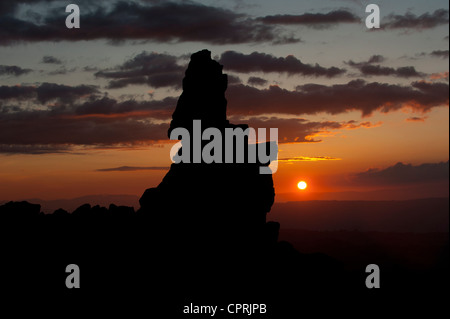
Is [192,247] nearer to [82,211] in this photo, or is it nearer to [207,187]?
[207,187]

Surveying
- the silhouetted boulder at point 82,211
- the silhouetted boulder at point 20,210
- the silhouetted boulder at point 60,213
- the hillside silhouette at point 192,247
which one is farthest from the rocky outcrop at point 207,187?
the silhouetted boulder at point 20,210

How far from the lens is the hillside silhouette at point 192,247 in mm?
68562

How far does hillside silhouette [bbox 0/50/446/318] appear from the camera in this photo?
68.6 metres

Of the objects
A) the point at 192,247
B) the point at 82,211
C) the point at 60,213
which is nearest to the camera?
the point at 192,247

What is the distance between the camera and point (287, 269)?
76.0m

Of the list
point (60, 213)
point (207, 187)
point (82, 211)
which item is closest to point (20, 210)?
point (60, 213)

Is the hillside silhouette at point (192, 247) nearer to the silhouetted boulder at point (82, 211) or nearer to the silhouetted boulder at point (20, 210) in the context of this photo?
the silhouetted boulder at point (20, 210)

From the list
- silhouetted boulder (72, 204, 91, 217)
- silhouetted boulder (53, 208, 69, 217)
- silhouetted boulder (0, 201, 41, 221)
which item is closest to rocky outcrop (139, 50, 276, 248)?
silhouetted boulder (72, 204, 91, 217)

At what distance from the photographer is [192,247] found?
69.5 meters

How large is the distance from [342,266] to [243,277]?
1815 centimetres

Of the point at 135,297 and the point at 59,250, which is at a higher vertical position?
the point at 59,250
